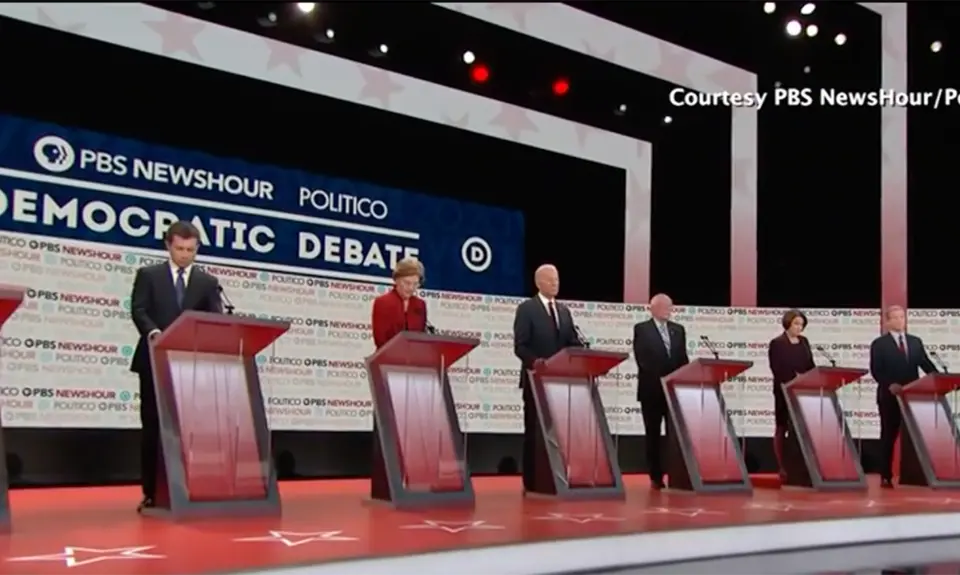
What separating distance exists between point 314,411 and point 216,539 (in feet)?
11.6

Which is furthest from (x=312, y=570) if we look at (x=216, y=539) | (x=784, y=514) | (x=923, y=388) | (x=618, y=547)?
(x=923, y=388)

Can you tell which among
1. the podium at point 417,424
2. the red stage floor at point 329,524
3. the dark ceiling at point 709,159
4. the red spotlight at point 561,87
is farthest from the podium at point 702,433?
the red spotlight at point 561,87

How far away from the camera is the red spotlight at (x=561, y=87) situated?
8953 millimetres

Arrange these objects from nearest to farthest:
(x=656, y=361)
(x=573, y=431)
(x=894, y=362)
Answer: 1. (x=573, y=431)
2. (x=656, y=361)
3. (x=894, y=362)

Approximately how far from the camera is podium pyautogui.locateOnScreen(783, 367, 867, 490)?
22.8ft

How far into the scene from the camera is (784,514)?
205 inches

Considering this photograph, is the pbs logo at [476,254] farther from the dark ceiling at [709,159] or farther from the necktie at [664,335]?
the necktie at [664,335]

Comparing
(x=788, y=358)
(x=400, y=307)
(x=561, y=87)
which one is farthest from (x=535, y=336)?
(x=561, y=87)

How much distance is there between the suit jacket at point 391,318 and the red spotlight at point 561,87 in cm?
405

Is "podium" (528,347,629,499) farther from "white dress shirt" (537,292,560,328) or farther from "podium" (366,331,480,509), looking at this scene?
"podium" (366,331,480,509)

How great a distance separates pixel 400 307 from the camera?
539 cm

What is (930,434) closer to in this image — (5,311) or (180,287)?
(180,287)

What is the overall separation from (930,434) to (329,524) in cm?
482

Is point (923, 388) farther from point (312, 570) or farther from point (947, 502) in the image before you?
point (312, 570)
